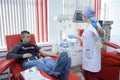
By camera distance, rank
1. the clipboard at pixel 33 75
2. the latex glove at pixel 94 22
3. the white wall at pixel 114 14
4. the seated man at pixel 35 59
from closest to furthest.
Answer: the clipboard at pixel 33 75 < the seated man at pixel 35 59 < the latex glove at pixel 94 22 < the white wall at pixel 114 14

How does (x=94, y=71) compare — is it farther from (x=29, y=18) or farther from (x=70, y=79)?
(x=29, y=18)

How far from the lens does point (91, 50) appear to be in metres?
2.11

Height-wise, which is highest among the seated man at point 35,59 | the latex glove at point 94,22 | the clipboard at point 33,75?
the latex glove at point 94,22

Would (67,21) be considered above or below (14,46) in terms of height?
above

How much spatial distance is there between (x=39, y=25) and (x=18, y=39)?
689 millimetres

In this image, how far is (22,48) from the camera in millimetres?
2279

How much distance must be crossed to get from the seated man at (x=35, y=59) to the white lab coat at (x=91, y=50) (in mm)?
521

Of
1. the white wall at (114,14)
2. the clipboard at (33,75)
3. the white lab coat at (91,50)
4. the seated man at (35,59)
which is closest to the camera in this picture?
the clipboard at (33,75)

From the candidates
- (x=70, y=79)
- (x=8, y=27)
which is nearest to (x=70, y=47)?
(x=70, y=79)

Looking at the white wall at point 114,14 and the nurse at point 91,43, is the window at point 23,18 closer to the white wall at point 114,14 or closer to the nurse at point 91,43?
the nurse at point 91,43

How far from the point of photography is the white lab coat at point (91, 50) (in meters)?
2.08

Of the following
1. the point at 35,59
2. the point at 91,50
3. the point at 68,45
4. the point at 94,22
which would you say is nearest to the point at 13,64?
the point at 35,59

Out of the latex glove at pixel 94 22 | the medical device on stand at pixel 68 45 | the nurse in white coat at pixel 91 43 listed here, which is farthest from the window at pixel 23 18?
the latex glove at pixel 94 22

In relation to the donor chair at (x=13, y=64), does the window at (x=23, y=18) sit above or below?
above
